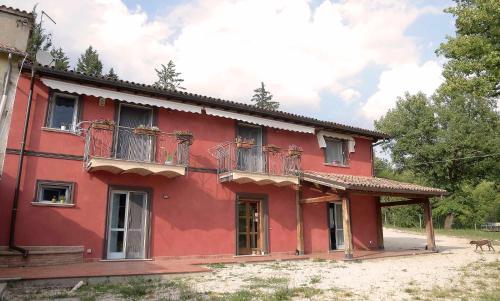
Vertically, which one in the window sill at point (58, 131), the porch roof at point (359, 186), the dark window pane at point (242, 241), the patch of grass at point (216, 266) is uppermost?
the window sill at point (58, 131)

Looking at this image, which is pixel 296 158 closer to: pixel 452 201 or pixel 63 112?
pixel 63 112

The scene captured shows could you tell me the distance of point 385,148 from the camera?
4344 centimetres

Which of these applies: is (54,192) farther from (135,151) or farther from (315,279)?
(315,279)

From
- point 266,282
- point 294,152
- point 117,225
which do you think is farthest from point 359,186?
point 117,225

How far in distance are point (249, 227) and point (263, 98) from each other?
1589 inches

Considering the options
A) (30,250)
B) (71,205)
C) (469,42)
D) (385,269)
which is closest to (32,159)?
(71,205)

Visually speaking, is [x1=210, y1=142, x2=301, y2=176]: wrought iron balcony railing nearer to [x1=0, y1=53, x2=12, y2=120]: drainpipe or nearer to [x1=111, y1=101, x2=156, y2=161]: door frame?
[x1=111, y1=101, x2=156, y2=161]: door frame

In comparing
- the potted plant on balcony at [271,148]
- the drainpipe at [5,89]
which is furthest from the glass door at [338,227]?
the drainpipe at [5,89]

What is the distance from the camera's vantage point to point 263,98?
5359 cm

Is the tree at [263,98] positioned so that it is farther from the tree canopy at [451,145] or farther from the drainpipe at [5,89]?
the drainpipe at [5,89]

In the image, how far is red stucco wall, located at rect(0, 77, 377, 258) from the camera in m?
10.8

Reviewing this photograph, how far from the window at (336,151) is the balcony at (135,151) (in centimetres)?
717

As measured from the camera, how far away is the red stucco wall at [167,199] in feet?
35.3

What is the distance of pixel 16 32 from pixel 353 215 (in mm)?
14676
